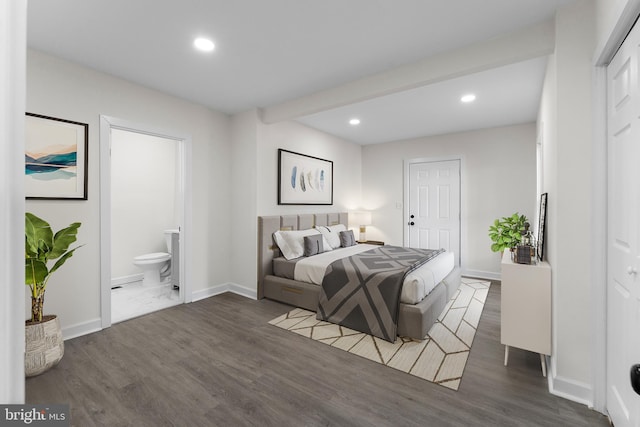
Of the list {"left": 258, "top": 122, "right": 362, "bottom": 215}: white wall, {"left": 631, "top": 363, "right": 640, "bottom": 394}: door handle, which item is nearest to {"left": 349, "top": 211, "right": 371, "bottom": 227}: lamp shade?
{"left": 258, "top": 122, "right": 362, "bottom": 215}: white wall

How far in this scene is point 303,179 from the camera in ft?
15.6

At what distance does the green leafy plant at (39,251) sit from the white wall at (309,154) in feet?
6.80

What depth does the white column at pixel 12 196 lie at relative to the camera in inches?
14.1

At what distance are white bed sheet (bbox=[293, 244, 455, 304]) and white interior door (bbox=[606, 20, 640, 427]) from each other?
135cm

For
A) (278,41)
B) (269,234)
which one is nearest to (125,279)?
(269,234)

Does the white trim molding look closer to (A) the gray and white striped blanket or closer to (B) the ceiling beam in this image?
(A) the gray and white striped blanket

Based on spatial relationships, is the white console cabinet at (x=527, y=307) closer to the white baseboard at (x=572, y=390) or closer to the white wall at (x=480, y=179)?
the white baseboard at (x=572, y=390)

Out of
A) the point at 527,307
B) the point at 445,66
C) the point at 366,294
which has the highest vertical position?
the point at 445,66

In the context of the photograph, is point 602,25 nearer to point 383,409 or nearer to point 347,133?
point 383,409

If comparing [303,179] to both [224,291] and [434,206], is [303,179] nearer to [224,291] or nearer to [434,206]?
[224,291]

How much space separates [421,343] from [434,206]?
3305mm

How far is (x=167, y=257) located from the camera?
4.50 m

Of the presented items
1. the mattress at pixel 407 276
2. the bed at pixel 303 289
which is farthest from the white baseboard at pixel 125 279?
the mattress at pixel 407 276

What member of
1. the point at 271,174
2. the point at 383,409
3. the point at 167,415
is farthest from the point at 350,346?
the point at 271,174
